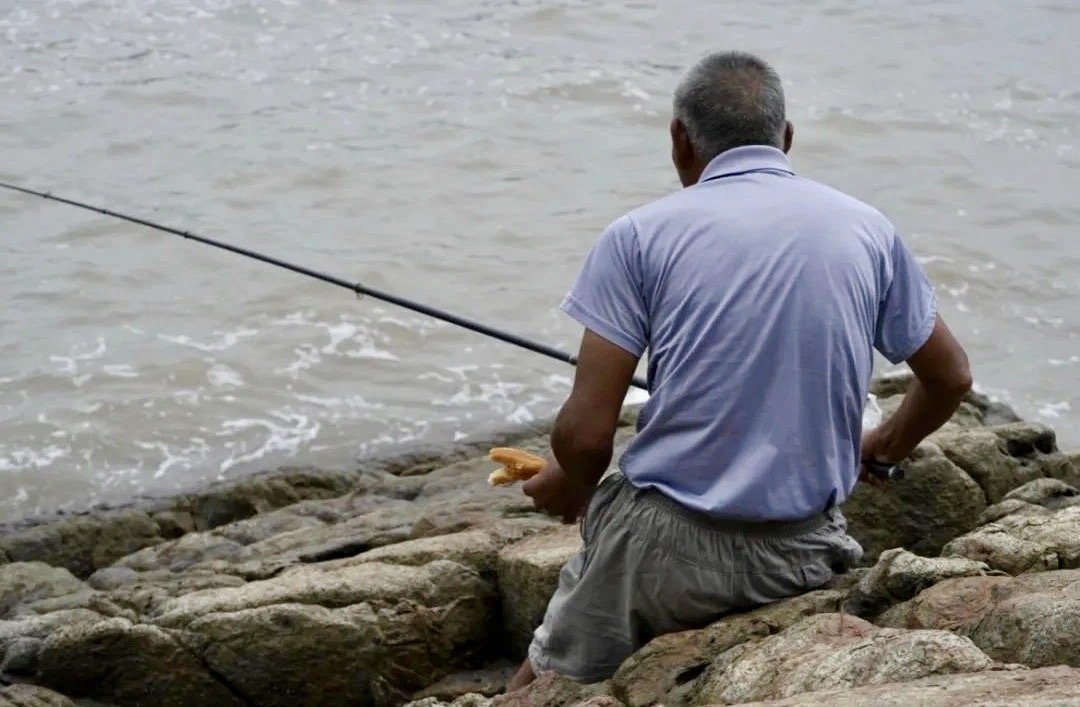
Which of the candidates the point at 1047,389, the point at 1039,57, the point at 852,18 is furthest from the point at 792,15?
the point at 1047,389

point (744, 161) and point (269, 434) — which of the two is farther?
point (269, 434)

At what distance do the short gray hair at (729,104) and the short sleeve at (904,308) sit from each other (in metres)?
0.37

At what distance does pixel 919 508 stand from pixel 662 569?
4.69 feet

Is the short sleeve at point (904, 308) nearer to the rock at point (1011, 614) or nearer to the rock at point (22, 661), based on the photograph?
the rock at point (1011, 614)

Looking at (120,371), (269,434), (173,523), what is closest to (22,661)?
(173,523)

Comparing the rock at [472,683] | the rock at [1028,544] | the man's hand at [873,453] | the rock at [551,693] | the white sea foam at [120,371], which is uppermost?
the man's hand at [873,453]

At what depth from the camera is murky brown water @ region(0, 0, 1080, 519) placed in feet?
26.2

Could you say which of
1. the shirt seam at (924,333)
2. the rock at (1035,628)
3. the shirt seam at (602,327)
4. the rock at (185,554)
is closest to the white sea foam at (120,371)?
the rock at (185,554)

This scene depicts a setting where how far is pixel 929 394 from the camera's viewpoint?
337 cm

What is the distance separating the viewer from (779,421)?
3.05m

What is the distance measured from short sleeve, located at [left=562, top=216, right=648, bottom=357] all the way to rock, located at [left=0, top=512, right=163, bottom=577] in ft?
11.8

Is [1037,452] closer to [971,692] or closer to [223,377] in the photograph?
Answer: [971,692]

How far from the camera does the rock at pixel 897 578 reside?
125 inches

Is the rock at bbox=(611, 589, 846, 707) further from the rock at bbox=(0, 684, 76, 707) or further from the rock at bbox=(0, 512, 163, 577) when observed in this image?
the rock at bbox=(0, 512, 163, 577)
